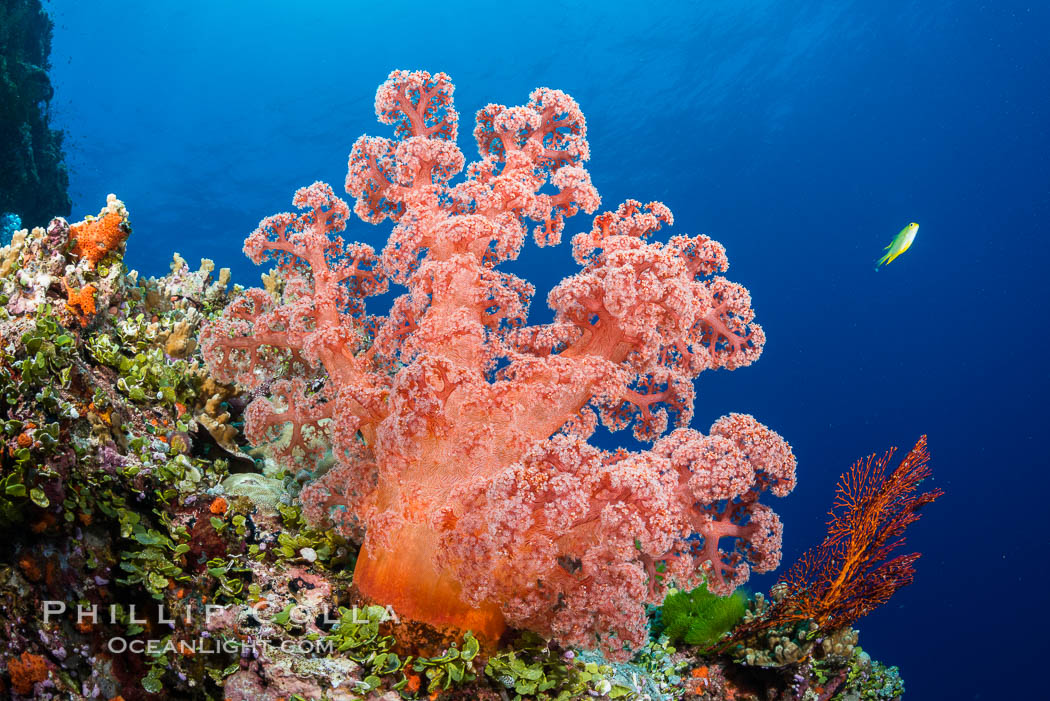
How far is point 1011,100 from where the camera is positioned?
4088 centimetres

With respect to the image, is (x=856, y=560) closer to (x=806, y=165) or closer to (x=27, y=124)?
(x=27, y=124)

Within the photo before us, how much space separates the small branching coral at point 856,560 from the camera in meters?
5.92

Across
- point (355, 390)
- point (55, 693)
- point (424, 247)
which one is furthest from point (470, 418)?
point (55, 693)

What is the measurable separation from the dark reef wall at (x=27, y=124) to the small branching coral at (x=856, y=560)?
20591 mm

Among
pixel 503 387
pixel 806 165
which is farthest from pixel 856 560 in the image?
pixel 806 165

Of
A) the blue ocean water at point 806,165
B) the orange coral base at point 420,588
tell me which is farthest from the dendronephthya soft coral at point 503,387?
the blue ocean water at point 806,165

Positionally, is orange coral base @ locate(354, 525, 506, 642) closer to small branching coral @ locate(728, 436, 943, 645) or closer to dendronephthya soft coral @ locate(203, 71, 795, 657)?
dendronephthya soft coral @ locate(203, 71, 795, 657)

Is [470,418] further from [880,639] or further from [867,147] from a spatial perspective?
[867,147]

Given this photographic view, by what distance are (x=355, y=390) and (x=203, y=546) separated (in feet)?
4.41

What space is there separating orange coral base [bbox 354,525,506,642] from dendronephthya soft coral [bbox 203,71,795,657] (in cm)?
1

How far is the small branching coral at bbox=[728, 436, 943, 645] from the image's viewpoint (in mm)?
5918

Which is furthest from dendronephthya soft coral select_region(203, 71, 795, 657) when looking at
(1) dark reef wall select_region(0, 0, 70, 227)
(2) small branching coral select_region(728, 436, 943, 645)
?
(1) dark reef wall select_region(0, 0, 70, 227)

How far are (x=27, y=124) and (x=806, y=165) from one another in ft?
167

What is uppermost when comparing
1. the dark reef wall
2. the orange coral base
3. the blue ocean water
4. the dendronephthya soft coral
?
the blue ocean water
